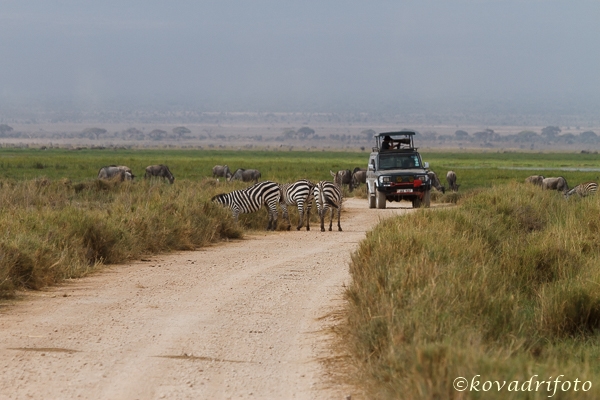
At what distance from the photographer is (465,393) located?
5.75 m

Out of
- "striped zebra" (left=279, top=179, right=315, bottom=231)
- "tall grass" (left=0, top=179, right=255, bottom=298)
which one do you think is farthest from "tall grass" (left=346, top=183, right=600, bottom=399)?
"striped zebra" (left=279, top=179, right=315, bottom=231)

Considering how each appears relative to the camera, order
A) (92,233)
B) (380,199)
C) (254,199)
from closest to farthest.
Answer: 1. (92,233)
2. (254,199)
3. (380,199)

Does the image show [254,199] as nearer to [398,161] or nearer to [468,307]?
[398,161]

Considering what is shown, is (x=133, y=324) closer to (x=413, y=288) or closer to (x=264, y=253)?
(x=413, y=288)

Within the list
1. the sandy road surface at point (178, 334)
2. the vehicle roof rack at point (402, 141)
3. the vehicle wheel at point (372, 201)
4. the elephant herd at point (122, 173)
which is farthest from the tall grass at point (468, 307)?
the elephant herd at point (122, 173)

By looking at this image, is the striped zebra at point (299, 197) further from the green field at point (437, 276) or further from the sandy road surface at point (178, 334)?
the sandy road surface at point (178, 334)

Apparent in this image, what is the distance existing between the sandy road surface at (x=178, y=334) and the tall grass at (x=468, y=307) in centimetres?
60

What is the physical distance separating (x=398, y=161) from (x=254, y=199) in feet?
31.7

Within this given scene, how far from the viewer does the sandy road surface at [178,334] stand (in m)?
7.45

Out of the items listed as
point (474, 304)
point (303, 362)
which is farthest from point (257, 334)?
point (474, 304)

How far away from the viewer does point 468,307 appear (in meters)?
8.71

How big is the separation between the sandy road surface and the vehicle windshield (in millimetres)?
16575

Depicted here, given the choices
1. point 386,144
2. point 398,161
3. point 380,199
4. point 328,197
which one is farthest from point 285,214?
point 386,144

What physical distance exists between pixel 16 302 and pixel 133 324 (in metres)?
2.19
